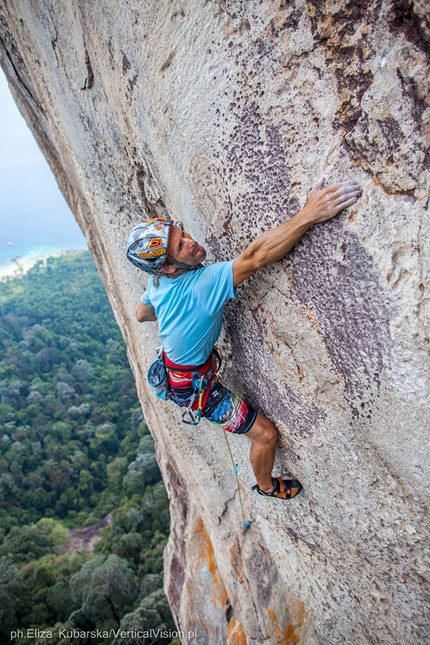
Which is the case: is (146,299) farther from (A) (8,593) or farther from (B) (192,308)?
(A) (8,593)

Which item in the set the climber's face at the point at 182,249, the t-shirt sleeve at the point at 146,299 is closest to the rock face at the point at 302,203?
the climber's face at the point at 182,249

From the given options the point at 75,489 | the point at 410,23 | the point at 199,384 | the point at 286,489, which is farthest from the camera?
the point at 75,489

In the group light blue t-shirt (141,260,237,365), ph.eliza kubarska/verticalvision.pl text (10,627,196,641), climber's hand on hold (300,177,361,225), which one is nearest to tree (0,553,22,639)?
ph.eliza kubarska/verticalvision.pl text (10,627,196,641)

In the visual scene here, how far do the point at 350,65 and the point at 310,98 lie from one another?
21 centimetres

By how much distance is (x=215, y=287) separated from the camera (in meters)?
2.40

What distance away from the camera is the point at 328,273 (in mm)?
2141

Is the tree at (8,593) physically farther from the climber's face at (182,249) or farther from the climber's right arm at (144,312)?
the climber's face at (182,249)

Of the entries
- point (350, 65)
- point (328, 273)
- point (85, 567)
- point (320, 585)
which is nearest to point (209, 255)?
point (328, 273)

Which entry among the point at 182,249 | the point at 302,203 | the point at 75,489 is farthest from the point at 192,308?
the point at 75,489

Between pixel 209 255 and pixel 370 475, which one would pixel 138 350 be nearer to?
pixel 209 255

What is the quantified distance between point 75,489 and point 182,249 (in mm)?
22795

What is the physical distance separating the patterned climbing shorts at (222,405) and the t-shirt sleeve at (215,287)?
0.57 metres

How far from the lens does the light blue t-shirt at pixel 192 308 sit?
7.87 feet

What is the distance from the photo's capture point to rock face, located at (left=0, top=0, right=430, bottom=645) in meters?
1.84
